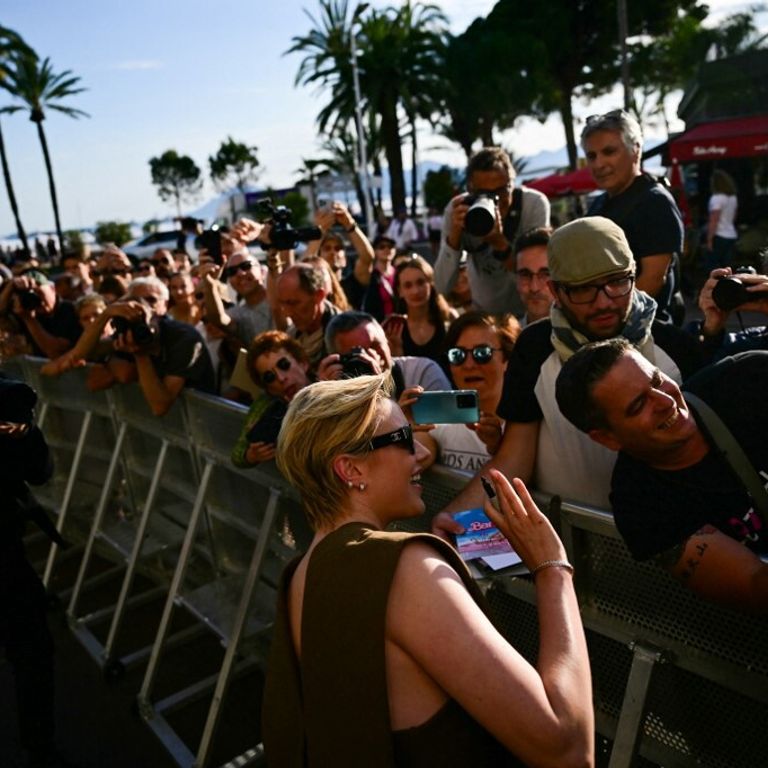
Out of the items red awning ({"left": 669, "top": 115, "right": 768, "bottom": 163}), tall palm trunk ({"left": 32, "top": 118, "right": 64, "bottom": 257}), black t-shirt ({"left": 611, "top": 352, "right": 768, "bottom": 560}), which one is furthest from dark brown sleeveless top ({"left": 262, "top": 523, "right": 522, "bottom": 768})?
tall palm trunk ({"left": 32, "top": 118, "right": 64, "bottom": 257})

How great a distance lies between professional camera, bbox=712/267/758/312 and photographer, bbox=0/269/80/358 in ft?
17.0

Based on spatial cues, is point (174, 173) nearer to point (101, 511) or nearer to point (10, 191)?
point (10, 191)

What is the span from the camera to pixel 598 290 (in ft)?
8.53

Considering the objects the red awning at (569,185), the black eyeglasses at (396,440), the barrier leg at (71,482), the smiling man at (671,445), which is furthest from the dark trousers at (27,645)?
the red awning at (569,185)

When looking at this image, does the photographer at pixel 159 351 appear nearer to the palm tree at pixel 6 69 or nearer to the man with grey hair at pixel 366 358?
the man with grey hair at pixel 366 358

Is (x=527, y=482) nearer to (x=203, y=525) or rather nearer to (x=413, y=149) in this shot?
(x=203, y=525)

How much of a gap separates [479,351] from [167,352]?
2.06 metres

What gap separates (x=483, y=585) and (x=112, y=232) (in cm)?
4776

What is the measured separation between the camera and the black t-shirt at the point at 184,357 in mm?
4590

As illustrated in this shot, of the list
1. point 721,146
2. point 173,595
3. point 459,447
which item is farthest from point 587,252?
point 721,146

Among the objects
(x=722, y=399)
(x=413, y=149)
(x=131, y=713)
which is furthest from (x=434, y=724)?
(x=413, y=149)

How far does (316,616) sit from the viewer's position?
166 cm

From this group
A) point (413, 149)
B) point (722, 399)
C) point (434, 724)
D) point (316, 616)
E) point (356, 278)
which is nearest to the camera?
point (434, 724)

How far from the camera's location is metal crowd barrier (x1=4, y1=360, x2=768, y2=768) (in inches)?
76.4
